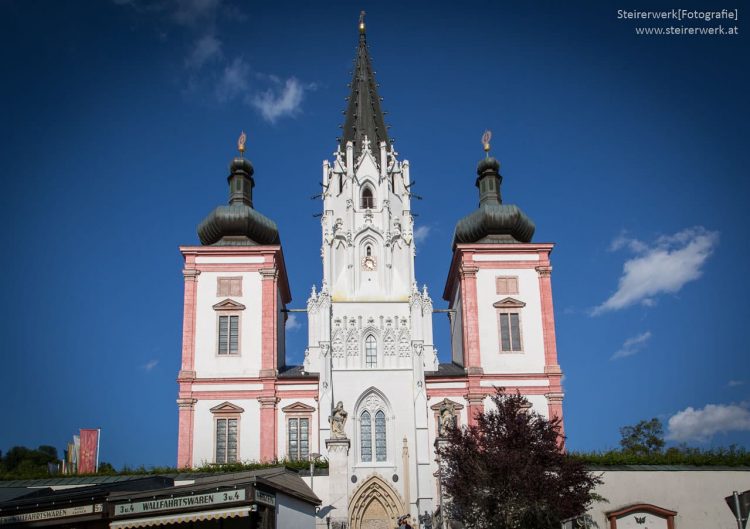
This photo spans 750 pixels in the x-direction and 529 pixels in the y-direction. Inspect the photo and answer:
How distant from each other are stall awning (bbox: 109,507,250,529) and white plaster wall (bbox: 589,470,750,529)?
54.9ft

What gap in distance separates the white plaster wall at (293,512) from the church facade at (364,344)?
14903 millimetres

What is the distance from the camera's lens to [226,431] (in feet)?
137

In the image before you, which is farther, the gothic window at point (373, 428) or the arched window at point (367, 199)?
the arched window at point (367, 199)

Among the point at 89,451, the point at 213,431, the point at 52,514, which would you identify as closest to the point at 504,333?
the point at 213,431

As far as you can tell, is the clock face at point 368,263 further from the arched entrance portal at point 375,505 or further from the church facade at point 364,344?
the arched entrance portal at point 375,505

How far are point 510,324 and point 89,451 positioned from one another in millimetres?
21448

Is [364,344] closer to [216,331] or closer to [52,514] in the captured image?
[216,331]

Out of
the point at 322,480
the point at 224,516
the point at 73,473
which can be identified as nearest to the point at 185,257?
the point at 73,473

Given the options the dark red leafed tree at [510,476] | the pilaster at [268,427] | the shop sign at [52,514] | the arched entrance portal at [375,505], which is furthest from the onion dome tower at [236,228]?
the shop sign at [52,514]

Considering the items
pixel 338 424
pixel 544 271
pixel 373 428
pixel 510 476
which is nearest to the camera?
pixel 510 476

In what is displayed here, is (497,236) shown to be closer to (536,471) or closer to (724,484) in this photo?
(724,484)

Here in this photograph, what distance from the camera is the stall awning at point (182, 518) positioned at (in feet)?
66.1

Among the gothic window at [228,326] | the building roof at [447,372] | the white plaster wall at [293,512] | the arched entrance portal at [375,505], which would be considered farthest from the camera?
the gothic window at [228,326]

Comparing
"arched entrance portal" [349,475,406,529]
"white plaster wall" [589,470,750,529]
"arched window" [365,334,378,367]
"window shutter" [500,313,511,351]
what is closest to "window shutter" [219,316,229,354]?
"arched window" [365,334,378,367]
